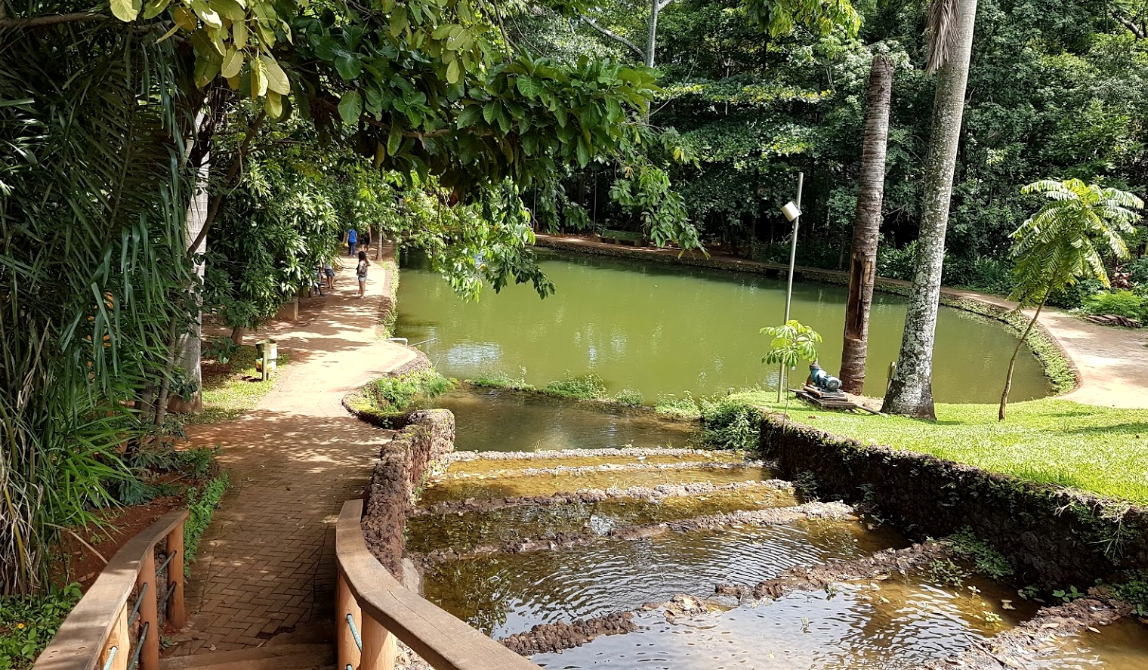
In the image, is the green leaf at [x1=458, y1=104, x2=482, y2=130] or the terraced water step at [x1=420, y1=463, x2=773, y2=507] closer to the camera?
the green leaf at [x1=458, y1=104, x2=482, y2=130]

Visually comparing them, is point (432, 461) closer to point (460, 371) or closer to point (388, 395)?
point (388, 395)

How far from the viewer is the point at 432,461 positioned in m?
7.75

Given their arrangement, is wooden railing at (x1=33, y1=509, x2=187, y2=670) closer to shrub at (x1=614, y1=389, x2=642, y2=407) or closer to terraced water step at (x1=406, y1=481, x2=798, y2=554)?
terraced water step at (x1=406, y1=481, x2=798, y2=554)

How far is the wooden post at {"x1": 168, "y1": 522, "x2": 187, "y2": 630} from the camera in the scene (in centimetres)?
370

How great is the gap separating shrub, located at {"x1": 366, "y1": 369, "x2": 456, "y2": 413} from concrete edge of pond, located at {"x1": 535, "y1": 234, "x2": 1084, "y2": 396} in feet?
15.0

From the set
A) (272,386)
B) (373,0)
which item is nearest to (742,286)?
(272,386)

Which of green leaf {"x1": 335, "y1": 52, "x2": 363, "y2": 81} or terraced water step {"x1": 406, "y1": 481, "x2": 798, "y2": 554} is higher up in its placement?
green leaf {"x1": 335, "y1": 52, "x2": 363, "y2": 81}

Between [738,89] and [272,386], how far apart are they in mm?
19851

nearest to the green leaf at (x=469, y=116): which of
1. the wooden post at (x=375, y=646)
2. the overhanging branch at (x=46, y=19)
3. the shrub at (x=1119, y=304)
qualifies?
the overhanging branch at (x=46, y=19)

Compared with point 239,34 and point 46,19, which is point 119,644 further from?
point 46,19

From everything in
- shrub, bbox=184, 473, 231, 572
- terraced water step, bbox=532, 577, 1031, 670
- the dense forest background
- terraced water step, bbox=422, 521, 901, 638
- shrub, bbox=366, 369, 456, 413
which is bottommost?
shrub, bbox=366, 369, 456, 413

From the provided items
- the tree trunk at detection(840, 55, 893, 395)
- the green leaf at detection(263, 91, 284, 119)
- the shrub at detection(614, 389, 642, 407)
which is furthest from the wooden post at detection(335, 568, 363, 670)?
the tree trunk at detection(840, 55, 893, 395)

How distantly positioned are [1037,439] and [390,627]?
24.0 feet

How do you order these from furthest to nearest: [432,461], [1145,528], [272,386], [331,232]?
[331,232] < [272,386] < [432,461] < [1145,528]
